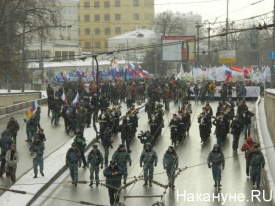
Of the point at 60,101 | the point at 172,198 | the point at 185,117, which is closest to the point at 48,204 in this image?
the point at 172,198

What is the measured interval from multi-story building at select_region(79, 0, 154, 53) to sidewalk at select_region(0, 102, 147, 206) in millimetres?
117043

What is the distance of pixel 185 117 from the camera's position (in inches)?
1049

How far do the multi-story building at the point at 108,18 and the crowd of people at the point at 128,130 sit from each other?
309 feet

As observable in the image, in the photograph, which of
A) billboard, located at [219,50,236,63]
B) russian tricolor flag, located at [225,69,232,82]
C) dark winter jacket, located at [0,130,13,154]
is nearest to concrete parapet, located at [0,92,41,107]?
russian tricolor flag, located at [225,69,232,82]

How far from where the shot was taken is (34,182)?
733 inches

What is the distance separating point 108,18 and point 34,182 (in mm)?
126481

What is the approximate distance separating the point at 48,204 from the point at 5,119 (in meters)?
20.0

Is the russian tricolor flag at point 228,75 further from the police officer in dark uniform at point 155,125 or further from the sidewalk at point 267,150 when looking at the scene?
the police officer in dark uniform at point 155,125

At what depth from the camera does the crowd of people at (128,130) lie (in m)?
17.6

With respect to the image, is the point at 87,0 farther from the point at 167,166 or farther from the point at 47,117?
the point at 167,166

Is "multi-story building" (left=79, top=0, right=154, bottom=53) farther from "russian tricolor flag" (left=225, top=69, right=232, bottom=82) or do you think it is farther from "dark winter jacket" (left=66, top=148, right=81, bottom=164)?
"dark winter jacket" (left=66, top=148, right=81, bottom=164)

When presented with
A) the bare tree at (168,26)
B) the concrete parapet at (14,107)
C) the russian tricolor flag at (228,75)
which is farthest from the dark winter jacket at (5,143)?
the bare tree at (168,26)

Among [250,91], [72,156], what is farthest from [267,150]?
[250,91]

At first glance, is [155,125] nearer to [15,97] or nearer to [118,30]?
[15,97]
